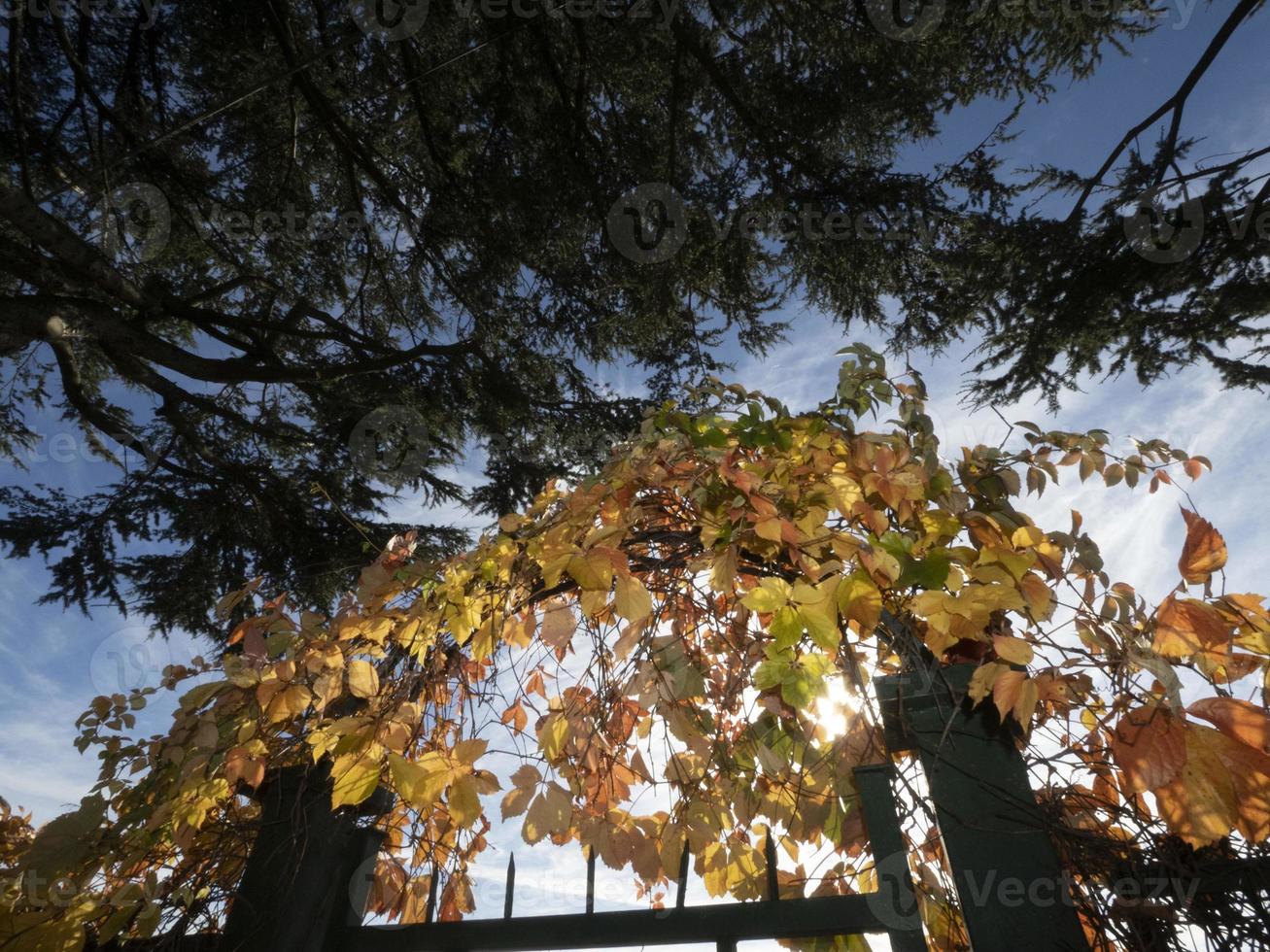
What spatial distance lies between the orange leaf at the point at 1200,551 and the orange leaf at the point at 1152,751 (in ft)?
0.87

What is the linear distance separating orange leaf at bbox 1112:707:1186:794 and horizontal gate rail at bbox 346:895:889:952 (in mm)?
425

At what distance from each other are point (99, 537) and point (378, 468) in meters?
2.29

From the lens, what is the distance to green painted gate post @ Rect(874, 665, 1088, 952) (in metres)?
0.86

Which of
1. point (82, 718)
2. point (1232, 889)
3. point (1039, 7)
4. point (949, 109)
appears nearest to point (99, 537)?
point (82, 718)

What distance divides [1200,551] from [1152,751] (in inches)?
14.0

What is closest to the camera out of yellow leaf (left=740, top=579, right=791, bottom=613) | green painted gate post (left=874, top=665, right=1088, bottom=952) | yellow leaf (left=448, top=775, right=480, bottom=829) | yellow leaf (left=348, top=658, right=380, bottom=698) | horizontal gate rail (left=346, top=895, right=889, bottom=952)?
green painted gate post (left=874, top=665, right=1088, bottom=952)

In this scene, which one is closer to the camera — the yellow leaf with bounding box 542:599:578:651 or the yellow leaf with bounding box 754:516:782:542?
the yellow leaf with bounding box 754:516:782:542

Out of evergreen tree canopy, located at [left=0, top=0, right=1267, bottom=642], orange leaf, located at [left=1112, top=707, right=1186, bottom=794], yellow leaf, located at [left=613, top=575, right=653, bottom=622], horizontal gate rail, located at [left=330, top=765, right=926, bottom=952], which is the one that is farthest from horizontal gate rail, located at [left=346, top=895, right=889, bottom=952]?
evergreen tree canopy, located at [left=0, top=0, right=1267, bottom=642]

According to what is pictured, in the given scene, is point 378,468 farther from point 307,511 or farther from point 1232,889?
point 1232,889

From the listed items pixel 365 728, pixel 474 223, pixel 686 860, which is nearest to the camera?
pixel 686 860

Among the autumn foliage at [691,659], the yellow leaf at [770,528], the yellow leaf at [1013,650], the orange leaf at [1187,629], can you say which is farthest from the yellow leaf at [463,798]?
the orange leaf at [1187,629]

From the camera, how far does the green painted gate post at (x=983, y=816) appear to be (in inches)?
33.7

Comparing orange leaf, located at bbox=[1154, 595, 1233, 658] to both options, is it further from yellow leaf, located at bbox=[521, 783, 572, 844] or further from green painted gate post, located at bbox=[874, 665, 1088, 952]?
yellow leaf, located at bbox=[521, 783, 572, 844]

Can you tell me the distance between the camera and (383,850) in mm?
1605
